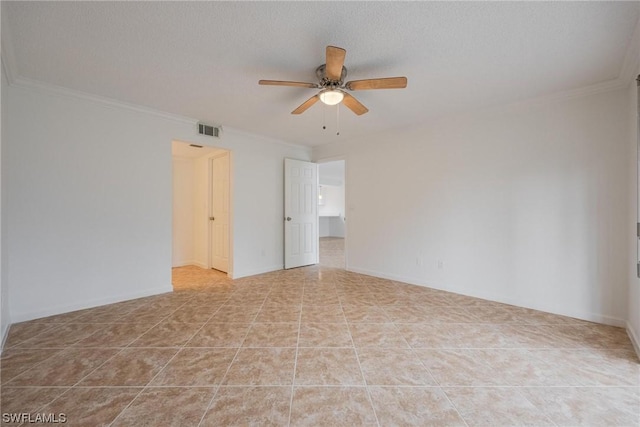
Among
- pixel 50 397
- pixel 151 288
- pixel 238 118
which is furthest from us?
pixel 238 118

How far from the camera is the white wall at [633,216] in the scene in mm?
2211

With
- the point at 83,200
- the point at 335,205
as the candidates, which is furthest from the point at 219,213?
the point at 335,205

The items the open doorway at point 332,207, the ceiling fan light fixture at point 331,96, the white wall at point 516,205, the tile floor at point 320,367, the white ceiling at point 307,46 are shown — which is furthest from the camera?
the open doorway at point 332,207

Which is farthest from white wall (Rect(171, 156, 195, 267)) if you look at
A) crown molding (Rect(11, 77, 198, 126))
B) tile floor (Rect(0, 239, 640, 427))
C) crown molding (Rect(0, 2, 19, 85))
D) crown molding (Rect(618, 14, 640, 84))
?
crown molding (Rect(618, 14, 640, 84))

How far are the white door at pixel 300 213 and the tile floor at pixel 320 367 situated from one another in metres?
2.11

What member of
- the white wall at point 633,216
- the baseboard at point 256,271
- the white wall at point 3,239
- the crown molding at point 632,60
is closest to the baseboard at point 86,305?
the white wall at point 3,239

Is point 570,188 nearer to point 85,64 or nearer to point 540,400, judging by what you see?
point 540,400

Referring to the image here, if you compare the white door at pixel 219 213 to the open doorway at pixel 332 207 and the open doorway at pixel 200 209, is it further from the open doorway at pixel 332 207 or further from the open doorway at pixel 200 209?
the open doorway at pixel 332 207

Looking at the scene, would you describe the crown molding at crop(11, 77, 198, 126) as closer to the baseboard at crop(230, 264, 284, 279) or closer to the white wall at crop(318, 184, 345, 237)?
the baseboard at crop(230, 264, 284, 279)

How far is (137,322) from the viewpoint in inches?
102

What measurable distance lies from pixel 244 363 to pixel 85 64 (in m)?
2.99

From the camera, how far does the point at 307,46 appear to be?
2051 millimetres

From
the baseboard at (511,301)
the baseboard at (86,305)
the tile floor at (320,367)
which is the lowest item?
the tile floor at (320,367)

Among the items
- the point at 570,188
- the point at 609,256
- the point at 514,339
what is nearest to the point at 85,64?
the point at 514,339
